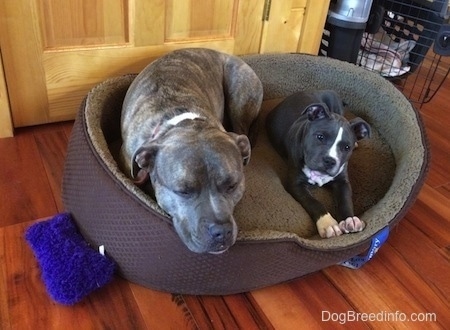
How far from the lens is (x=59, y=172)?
2260 millimetres

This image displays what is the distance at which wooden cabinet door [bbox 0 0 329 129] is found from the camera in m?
2.25

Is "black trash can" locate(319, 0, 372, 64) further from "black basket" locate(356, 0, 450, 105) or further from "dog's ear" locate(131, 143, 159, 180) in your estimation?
"dog's ear" locate(131, 143, 159, 180)

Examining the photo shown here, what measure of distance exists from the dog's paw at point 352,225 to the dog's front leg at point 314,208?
23mm

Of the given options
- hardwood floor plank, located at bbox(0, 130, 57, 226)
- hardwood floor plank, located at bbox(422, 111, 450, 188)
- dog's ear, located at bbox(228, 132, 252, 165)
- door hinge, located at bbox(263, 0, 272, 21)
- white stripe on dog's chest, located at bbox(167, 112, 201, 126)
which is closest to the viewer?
dog's ear, located at bbox(228, 132, 252, 165)

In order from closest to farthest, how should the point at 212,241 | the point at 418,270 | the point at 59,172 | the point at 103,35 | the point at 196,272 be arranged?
the point at 212,241 < the point at 196,272 < the point at 418,270 < the point at 59,172 < the point at 103,35

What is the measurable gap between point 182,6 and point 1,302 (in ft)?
5.85

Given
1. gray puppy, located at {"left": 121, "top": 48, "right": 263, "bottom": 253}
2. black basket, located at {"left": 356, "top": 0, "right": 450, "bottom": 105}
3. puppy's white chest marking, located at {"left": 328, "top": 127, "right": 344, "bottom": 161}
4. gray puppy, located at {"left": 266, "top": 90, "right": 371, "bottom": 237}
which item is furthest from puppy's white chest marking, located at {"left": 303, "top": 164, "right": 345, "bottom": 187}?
black basket, located at {"left": 356, "top": 0, "right": 450, "bottom": 105}

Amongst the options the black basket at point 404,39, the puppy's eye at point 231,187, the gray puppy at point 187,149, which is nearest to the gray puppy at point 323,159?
the gray puppy at point 187,149

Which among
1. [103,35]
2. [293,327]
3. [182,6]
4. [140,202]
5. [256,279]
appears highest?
[182,6]

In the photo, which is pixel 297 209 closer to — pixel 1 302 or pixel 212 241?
pixel 212 241

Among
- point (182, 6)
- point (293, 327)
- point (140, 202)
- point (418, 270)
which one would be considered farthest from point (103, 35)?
point (418, 270)

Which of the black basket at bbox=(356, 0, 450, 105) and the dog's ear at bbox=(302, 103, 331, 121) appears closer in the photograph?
the dog's ear at bbox=(302, 103, 331, 121)

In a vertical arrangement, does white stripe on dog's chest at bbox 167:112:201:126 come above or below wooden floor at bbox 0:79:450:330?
above

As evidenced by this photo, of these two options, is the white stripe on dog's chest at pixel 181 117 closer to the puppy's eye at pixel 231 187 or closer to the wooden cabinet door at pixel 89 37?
the puppy's eye at pixel 231 187
